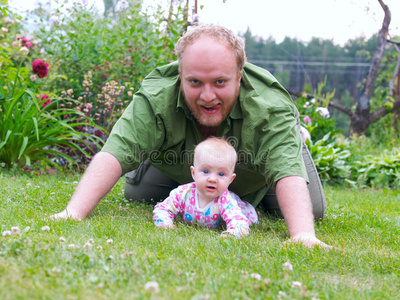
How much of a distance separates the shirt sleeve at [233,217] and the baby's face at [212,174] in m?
0.07

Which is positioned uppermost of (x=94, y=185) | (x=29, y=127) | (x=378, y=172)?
(x=94, y=185)

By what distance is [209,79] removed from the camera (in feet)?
9.39

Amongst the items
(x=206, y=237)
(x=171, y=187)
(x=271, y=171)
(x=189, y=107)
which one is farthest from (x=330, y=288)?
(x=171, y=187)

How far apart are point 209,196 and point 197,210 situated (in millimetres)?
135

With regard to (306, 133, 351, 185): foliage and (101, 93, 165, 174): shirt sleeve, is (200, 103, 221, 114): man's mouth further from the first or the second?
(306, 133, 351, 185): foliage

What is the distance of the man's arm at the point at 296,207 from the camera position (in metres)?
2.58

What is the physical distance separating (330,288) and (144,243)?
967 mm

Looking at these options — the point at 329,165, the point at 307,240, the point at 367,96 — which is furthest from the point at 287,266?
the point at 367,96

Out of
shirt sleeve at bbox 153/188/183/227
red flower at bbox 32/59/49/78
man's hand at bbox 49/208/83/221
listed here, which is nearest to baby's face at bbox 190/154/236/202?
shirt sleeve at bbox 153/188/183/227

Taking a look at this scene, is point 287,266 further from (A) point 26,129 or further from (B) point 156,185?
(A) point 26,129

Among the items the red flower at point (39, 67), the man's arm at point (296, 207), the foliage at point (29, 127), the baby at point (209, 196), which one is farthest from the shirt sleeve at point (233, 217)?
the red flower at point (39, 67)

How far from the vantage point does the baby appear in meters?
2.90

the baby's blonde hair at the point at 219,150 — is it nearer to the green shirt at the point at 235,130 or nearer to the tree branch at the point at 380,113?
the green shirt at the point at 235,130

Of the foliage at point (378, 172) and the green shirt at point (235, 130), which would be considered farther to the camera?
the foliage at point (378, 172)
